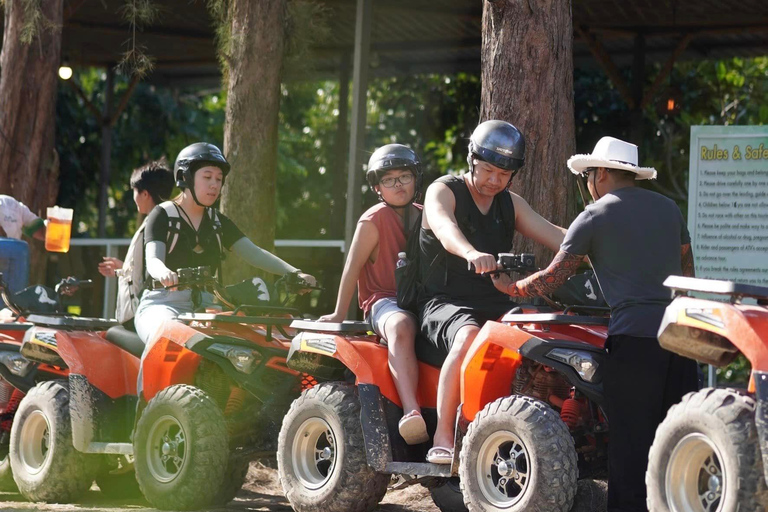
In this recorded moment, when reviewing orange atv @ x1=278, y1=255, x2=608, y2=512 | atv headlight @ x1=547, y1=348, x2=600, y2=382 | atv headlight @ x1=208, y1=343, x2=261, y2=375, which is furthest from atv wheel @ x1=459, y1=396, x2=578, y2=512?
atv headlight @ x1=208, y1=343, x2=261, y2=375

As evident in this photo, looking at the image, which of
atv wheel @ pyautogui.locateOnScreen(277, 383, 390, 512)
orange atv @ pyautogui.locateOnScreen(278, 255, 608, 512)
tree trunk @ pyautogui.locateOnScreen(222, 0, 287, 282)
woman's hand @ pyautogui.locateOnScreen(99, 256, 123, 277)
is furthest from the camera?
tree trunk @ pyautogui.locateOnScreen(222, 0, 287, 282)

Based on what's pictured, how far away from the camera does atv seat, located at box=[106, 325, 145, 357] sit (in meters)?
8.24

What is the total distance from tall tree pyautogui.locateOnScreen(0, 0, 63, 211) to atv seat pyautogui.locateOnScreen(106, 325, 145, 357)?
5038mm

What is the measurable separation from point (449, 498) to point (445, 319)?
66.3 inches

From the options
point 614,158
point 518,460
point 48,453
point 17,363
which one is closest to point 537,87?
point 614,158

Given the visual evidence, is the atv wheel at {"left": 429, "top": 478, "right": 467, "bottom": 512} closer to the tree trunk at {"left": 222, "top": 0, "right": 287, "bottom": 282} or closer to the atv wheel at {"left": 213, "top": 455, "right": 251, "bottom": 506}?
the atv wheel at {"left": 213, "top": 455, "right": 251, "bottom": 506}

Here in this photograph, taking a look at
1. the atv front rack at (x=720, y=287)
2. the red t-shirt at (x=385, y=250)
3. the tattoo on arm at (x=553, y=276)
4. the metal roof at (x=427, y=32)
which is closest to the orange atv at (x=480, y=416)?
the tattoo on arm at (x=553, y=276)

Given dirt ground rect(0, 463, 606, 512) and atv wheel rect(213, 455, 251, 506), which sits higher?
atv wheel rect(213, 455, 251, 506)

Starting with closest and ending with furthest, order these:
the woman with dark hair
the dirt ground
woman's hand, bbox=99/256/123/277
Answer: the dirt ground
the woman with dark hair
woman's hand, bbox=99/256/123/277

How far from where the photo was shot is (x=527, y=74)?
7.85 metres

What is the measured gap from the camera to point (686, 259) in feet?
19.8

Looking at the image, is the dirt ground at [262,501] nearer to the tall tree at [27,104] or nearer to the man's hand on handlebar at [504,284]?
the man's hand on handlebar at [504,284]

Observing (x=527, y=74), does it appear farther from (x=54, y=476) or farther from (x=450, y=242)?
(x=54, y=476)

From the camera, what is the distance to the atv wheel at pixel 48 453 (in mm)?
8250
